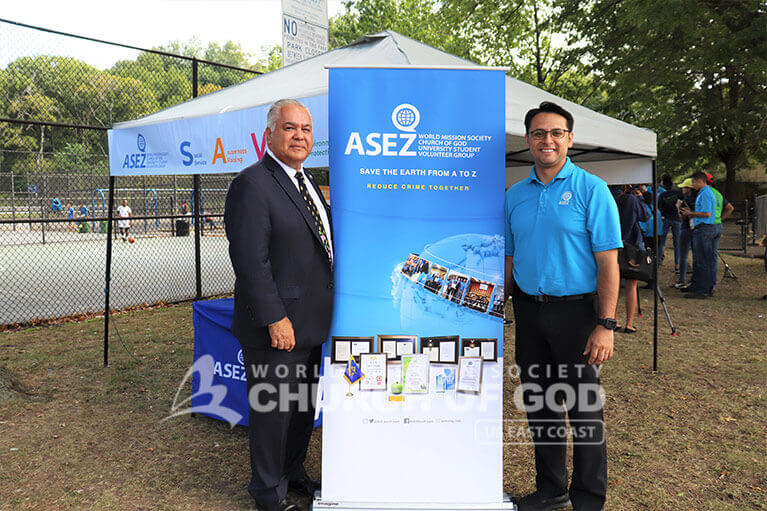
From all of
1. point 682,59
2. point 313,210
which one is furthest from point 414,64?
point 682,59

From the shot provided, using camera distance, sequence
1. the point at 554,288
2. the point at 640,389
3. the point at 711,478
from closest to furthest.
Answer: the point at 554,288 → the point at 711,478 → the point at 640,389

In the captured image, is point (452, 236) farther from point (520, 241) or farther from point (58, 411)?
point (58, 411)

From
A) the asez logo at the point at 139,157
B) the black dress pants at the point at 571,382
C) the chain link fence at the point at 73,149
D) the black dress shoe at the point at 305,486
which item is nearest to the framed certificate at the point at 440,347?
the black dress pants at the point at 571,382

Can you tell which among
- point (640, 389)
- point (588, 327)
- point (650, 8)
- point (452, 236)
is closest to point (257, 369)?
point (452, 236)

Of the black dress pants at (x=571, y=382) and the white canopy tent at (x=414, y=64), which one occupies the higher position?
the white canopy tent at (x=414, y=64)

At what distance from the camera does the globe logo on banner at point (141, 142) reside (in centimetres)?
482

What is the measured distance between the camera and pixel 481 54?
17703 mm

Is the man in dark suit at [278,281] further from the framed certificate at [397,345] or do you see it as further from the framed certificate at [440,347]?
the framed certificate at [440,347]

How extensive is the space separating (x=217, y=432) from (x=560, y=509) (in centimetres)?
247

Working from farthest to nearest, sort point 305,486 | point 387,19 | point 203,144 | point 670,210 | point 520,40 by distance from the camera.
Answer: point 387,19
point 520,40
point 670,210
point 203,144
point 305,486

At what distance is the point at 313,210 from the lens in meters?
A: 2.88

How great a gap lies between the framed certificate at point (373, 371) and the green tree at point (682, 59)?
9017mm

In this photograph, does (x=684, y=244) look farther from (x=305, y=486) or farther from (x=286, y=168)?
(x=286, y=168)

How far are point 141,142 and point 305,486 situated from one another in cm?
332
